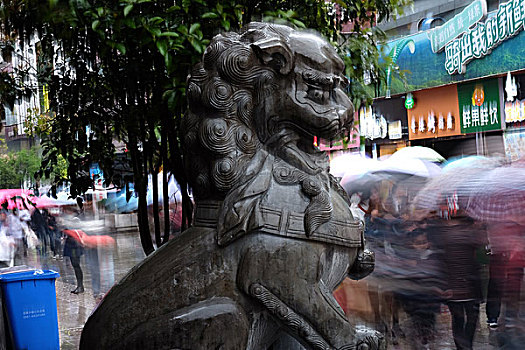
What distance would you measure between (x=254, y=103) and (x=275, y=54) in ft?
0.68

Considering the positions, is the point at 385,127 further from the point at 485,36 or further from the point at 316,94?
the point at 316,94

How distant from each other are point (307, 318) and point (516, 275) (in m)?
2.50

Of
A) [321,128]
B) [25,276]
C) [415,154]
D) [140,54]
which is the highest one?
[140,54]

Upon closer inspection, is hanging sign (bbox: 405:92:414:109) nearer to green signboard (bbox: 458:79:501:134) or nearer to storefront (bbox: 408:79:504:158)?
storefront (bbox: 408:79:504:158)

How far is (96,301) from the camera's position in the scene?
9.77 m

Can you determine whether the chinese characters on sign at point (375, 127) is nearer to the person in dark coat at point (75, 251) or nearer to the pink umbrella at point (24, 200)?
the person in dark coat at point (75, 251)

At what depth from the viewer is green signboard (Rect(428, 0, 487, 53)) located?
30.2 ft

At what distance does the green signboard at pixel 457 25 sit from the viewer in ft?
30.2

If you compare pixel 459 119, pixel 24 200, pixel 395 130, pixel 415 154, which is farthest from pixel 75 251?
pixel 415 154

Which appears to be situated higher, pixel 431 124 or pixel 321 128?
pixel 431 124

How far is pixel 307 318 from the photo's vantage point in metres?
2.39

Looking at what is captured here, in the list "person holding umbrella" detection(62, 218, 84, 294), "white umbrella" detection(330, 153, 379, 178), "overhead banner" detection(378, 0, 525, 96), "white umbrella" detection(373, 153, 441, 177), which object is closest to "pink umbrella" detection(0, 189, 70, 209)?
"person holding umbrella" detection(62, 218, 84, 294)

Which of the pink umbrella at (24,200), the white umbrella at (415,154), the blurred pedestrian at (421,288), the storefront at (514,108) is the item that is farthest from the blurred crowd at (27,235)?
the blurred pedestrian at (421,288)

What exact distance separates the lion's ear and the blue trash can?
4.59 m
